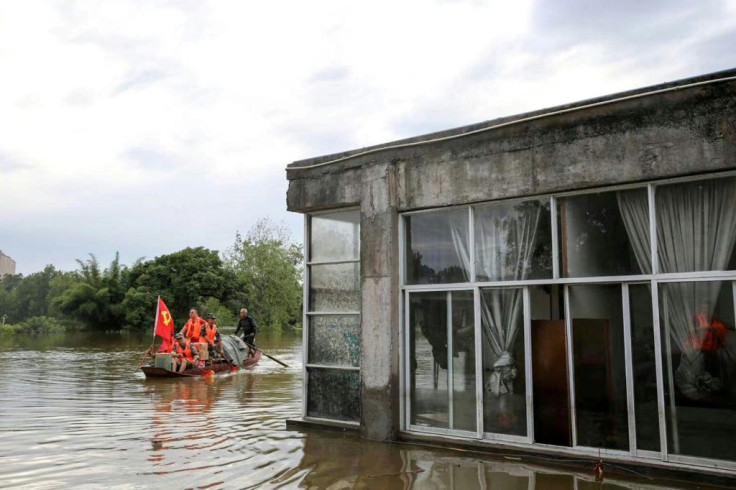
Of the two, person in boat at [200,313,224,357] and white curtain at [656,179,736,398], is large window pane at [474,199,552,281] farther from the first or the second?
person in boat at [200,313,224,357]

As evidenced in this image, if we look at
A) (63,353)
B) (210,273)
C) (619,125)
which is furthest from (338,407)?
(210,273)

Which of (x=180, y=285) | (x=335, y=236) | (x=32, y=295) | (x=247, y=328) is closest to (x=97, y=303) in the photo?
(x=180, y=285)

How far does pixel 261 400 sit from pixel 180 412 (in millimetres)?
2347

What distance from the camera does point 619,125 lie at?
24.6 ft

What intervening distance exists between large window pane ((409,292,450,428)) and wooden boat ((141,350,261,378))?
11.9 m

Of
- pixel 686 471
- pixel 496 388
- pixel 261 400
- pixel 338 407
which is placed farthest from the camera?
pixel 261 400

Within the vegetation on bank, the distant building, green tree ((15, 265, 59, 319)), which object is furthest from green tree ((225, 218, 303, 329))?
the distant building

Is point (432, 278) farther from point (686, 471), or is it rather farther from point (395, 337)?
point (686, 471)

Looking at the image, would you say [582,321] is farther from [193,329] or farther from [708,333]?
[193,329]

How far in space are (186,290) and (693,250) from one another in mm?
51895

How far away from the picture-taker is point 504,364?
8.19 m

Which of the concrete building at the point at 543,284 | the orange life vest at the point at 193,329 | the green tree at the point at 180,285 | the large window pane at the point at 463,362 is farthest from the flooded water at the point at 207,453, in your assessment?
the green tree at the point at 180,285

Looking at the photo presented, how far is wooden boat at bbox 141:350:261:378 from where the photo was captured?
738 inches

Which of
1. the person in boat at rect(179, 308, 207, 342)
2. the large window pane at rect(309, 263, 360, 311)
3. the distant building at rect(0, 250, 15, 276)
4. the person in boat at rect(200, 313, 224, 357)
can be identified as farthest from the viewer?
the distant building at rect(0, 250, 15, 276)
